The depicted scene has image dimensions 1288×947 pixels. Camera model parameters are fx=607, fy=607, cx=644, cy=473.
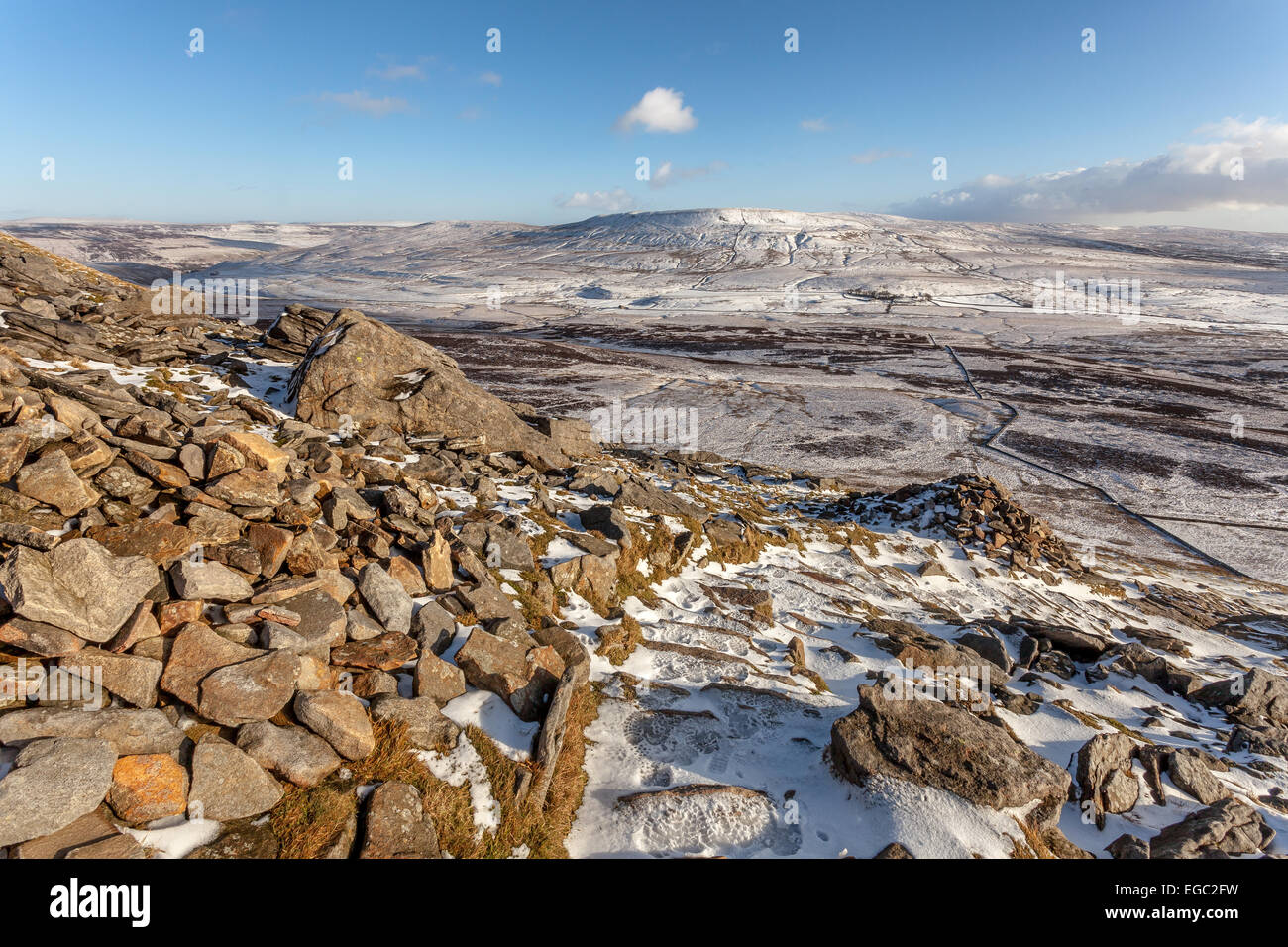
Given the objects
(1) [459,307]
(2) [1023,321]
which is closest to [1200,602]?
(2) [1023,321]

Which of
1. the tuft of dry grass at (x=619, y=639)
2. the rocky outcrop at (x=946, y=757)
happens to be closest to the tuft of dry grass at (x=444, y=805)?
the tuft of dry grass at (x=619, y=639)

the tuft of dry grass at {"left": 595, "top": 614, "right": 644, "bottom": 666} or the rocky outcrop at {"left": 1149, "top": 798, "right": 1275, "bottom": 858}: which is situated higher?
the tuft of dry grass at {"left": 595, "top": 614, "right": 644, "bottom": 666}

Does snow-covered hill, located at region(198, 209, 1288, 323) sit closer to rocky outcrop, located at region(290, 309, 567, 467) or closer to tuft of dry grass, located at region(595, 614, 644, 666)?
rocky outcrop, located at region(290, 309, 567, 467)

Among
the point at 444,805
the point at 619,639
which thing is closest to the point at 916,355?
the point at 619,639

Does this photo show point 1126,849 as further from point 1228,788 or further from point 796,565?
point 796,565

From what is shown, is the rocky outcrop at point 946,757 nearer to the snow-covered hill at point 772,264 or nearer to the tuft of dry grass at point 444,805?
the tuft of dry grass at point 444,805

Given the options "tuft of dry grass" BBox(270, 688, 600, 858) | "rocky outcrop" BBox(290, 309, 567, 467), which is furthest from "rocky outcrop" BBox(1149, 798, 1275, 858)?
"rocky outcrop" BBox(290, 309, 567, 467)

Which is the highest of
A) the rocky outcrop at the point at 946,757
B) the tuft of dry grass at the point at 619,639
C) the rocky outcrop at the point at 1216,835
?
the tuft of dry grass at the point at 619,639

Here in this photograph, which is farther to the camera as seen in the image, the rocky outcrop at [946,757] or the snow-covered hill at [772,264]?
the snow-covered hill at [772,264]

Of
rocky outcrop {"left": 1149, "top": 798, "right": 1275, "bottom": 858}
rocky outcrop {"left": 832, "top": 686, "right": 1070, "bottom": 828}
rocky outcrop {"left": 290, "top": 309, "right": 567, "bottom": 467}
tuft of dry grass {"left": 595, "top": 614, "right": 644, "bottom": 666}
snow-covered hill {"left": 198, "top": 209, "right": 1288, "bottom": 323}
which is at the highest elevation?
snow-covered hill {"left": 198, "top": 209, "right": 1288, "bottom": 323}

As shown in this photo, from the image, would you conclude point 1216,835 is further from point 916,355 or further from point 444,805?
point 916,355

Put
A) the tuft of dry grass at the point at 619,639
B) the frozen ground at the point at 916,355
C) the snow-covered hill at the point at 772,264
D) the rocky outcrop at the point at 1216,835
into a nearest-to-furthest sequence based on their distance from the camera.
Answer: the rocky outcrop at the point at 1216,835 < the tuft of dry grass at the point at 619,639 < the frozen ground at the point at 916,355 < the snow-covered hill at the point at 772,264
